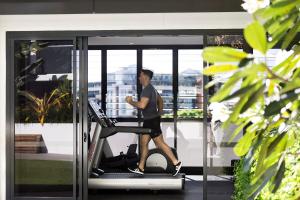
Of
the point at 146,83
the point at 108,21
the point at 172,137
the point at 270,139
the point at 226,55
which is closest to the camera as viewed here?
the point at 226,55

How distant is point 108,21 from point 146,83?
248cm

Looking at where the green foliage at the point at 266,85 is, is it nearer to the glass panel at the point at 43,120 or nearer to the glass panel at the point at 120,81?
the glass panel at the point at 43,120

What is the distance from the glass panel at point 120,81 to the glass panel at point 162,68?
276 mm

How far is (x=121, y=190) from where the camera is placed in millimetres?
8125

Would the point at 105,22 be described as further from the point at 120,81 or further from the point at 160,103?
the point at 120,81

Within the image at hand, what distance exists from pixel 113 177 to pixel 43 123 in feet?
5.75

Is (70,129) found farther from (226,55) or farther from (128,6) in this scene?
(226,55)

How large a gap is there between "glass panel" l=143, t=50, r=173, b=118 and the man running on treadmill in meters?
0.72

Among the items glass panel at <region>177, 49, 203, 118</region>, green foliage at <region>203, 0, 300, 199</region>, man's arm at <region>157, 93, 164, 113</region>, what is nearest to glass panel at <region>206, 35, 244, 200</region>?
man's arm at <region>157, 93, 164, 113</region>

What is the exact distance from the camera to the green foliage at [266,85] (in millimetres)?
908

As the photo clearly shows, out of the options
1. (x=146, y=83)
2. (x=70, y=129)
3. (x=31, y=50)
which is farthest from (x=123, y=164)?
(x=31, y=50)

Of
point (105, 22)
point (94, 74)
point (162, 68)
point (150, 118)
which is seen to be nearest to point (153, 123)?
point (150, 118)

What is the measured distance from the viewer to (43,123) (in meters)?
6.50

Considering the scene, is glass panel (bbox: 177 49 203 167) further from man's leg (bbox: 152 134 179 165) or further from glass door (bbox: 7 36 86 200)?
glass door (bbox: 7 36 86 200)
